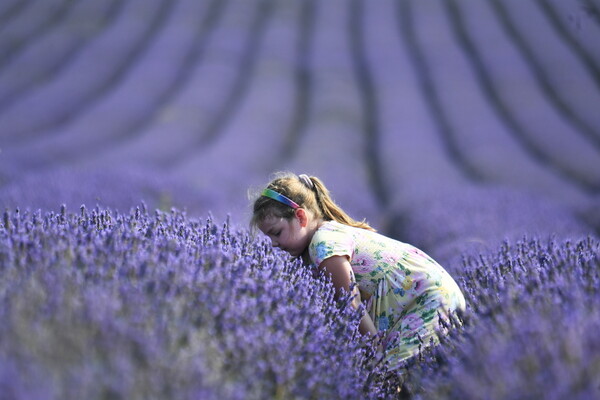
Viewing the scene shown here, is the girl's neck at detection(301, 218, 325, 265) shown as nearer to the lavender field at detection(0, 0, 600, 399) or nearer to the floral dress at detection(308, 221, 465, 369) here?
the floral dress at detection(308, 221, 465, 369)

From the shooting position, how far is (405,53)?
31.9 ft

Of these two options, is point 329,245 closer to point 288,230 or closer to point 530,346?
point 288,230

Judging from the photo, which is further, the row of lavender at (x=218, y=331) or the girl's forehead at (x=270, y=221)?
the girl's forehead at (x=270, y=221)

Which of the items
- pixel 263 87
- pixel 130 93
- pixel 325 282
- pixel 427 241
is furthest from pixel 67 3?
pixel 325 282

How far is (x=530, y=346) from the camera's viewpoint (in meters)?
1.17

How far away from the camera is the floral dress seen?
217cm

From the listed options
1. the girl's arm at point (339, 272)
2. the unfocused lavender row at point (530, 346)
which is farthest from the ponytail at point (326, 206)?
the unfocused lavender row at point (530, 346)

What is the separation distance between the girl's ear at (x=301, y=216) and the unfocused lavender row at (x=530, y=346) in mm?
689

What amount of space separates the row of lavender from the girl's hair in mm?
471

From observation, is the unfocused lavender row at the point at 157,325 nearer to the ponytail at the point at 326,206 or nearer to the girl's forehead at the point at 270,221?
the girl's forehead at the point at 270,221

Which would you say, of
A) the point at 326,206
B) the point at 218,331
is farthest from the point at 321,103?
the point at 218,331

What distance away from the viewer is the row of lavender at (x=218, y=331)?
3.31ft

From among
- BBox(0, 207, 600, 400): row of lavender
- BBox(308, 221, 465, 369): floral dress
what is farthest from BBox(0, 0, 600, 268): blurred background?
BBox(0, 207, 600, 400): row of lavender

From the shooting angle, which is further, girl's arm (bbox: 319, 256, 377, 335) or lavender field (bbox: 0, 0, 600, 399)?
girl's arm (bbox: 319, 256, 377, 335)
